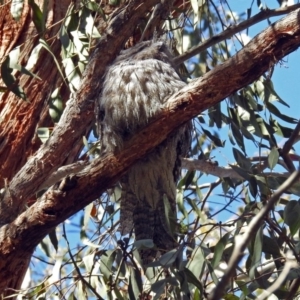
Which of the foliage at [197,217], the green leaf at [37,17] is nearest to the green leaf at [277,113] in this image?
the foliage at [197,217]

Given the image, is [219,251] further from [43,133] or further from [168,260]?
[43,133]

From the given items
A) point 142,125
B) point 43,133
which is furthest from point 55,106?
point 142,125

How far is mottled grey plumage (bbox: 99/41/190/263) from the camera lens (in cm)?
267

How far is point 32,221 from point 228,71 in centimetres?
78

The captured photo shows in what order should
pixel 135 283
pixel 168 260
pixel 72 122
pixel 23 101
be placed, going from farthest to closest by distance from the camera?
pixel 23 101 → pixel 72 122 → pixel 135 283 → pixel 168 260

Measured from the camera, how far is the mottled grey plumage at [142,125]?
2674mm

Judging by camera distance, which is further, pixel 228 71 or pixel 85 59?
pixel 85 59

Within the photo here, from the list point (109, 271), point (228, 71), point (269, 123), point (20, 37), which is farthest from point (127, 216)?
point (228, 71)

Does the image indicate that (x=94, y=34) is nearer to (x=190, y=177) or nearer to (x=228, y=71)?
(x=190, y=177)

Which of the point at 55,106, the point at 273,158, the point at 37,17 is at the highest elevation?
the point at 37,17

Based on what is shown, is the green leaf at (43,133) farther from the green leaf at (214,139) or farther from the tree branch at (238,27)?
the green leaf at (214,139)

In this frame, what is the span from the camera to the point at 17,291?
8.68ft

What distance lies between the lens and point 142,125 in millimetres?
2564

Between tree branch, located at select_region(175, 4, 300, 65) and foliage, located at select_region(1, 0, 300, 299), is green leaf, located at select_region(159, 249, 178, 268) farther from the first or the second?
tree branch, located at select_region(175, 4, 300, 65)
